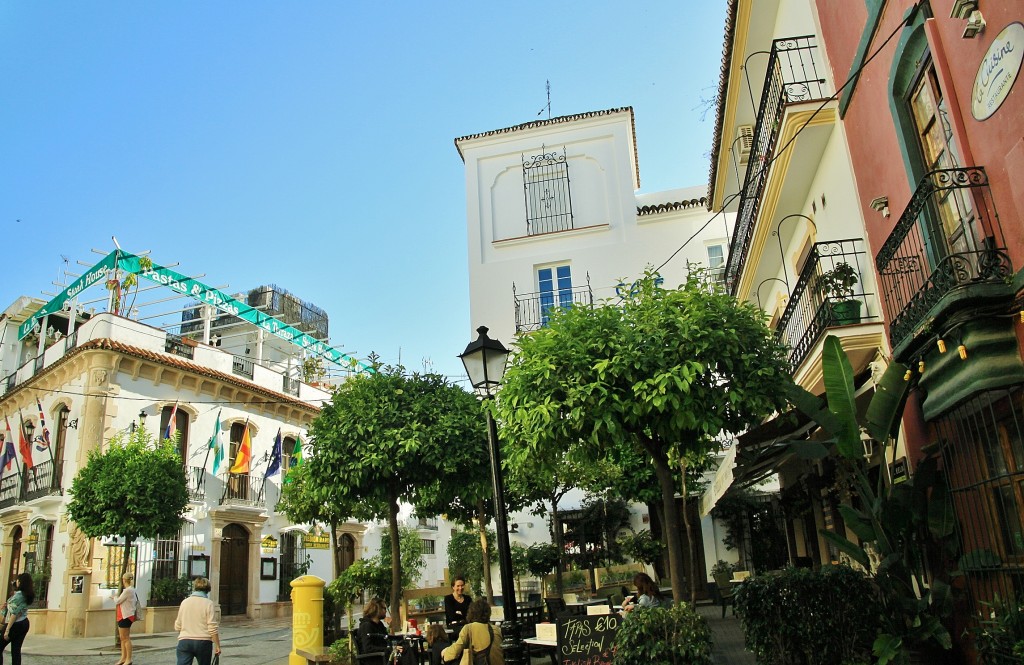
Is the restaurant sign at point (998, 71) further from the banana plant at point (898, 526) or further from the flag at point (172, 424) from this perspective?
the flag at point (172, 424)

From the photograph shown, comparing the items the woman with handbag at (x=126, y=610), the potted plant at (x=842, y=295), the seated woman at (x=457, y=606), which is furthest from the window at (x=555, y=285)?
the potted plant at (x=842, y=295)

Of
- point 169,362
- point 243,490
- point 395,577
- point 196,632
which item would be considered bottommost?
point 196,632

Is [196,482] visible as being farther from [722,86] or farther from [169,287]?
[722,86]

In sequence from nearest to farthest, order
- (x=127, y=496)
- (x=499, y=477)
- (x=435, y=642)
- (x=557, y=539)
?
(x=499, y=477), (x=435, y=642), (x=127, y=496), (x=557, y=539)

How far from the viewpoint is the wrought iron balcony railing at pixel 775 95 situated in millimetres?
11016

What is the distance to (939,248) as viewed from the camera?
7.56 metres

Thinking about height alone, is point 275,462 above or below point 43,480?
above

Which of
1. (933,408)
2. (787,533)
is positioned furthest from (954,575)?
(787,533)

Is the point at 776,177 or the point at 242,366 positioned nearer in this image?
the point at 776,177

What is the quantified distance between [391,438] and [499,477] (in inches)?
179

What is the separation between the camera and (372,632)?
32.4ft

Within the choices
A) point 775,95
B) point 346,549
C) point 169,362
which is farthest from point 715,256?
point 346,549

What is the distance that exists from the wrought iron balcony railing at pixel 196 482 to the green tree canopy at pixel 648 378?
19.6m

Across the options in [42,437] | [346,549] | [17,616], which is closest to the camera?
[17,616]
